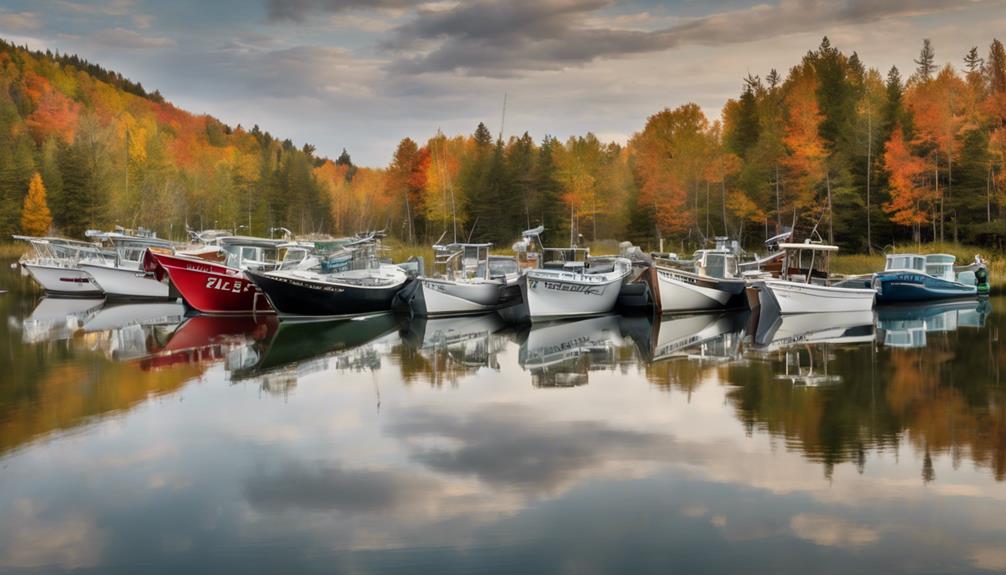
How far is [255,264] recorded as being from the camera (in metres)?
35.9

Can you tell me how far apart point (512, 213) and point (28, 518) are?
61.3m

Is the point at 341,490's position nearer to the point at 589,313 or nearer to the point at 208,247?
the point at 589,313

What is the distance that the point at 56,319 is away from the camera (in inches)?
1303

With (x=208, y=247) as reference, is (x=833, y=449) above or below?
below

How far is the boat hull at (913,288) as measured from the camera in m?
36.7

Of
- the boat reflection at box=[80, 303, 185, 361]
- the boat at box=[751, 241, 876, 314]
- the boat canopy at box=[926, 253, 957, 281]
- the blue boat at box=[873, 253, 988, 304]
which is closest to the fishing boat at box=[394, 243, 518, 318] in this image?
the boat reflection at box=[80, 303, 185, 361]

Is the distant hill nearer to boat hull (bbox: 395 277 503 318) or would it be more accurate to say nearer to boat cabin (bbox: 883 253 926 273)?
boat hull (bbox: 395 277 503 318)

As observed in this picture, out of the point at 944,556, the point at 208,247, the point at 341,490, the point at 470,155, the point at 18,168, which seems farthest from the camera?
the point at 18,168

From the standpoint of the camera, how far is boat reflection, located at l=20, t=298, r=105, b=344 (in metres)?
27.9

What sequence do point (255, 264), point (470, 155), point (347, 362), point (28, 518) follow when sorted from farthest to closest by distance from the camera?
point (470, 155), point (255, 264), point (347, 362), point (28, 518)

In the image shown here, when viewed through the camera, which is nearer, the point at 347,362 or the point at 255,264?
the point at 347,362

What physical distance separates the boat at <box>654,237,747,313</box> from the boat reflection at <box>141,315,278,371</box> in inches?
563

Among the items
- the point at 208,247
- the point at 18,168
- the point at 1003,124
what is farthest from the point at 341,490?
the point at 18,168

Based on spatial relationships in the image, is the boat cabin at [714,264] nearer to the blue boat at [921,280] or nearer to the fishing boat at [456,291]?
the blue boat at [921,280]
